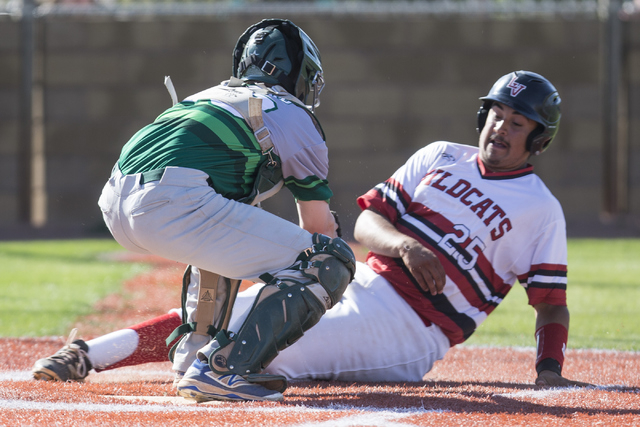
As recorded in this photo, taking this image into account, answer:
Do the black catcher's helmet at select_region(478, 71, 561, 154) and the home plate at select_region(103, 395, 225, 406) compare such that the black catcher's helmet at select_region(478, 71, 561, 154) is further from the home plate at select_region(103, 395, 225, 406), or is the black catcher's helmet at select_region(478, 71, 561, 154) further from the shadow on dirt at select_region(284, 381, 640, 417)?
the home plate at select_region(103, 395, 225, 406)

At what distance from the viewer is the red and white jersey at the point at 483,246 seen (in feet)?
12.0

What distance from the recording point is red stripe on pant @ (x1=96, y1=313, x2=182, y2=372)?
3768 millimetres

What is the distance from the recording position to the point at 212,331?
3.55m

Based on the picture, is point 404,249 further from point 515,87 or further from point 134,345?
point 134,345

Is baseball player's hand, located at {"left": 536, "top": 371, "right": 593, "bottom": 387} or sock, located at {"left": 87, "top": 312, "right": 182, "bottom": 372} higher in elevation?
sock, located at {"left": 87, "top": 312, "right": 182, "bottom": 372}

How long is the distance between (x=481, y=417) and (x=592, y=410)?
47cm

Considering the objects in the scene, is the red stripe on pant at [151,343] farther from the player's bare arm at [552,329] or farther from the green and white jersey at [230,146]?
the player's bare arm at [552,329]

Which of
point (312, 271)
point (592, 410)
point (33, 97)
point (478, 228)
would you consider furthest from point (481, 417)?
point (33, 97)

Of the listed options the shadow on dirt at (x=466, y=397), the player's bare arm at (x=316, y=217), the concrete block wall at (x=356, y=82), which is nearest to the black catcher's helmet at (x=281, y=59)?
the player's bare arm at (x=316, y=217)

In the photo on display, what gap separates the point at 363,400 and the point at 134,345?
115cm

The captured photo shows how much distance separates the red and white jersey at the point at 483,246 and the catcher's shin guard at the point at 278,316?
696mm

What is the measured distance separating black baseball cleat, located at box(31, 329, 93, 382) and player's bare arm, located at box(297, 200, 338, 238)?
3.63 ft

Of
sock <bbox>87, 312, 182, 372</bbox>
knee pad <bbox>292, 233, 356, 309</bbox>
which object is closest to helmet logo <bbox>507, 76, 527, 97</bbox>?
knee pad <bbox>292, 233, 356, 309</bbox>

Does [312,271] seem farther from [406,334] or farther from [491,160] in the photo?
[491,160]
